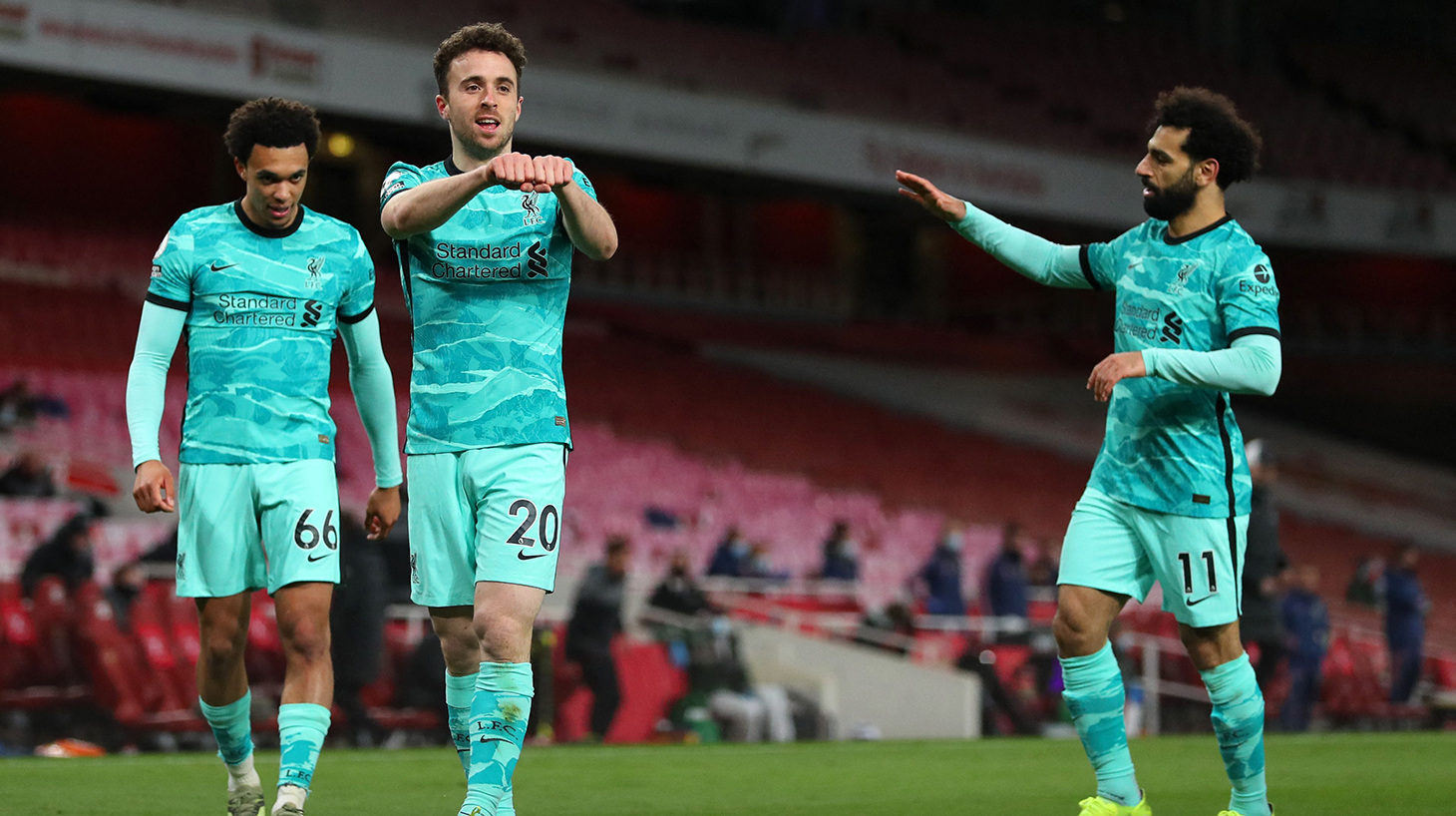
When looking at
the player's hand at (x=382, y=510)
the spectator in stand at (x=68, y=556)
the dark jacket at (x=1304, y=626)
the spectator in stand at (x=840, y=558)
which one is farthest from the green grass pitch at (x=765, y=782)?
the spectator in stand at (x=840, y=558)

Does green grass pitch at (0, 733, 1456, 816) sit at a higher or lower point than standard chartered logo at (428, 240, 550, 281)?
lower

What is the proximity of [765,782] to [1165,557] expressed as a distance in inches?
128

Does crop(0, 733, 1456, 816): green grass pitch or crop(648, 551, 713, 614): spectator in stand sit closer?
crop(0, 733, 1456, 816): green grass pitch

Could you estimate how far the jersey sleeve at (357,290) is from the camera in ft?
18.0

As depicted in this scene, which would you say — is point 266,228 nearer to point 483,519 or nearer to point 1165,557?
point 483,519

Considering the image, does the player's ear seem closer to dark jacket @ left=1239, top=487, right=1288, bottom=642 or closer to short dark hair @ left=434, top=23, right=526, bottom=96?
short dark hair @ left=434, top=23, right=526, bottom=96

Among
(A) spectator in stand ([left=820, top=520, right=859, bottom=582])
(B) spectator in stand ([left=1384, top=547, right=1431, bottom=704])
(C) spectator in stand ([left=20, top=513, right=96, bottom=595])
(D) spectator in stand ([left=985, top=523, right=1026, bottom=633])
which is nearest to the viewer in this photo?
(C) spectator in stand ([left=20, top=513, right=96, bottom=595])

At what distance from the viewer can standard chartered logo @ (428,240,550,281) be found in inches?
183

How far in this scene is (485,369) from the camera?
15.3ft

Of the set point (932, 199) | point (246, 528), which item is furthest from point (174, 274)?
point (932, 199)

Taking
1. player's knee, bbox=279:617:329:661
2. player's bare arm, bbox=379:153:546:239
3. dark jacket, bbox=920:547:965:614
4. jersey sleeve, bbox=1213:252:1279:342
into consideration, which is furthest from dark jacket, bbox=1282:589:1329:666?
player's bare arm, bbox=379:153:546:239

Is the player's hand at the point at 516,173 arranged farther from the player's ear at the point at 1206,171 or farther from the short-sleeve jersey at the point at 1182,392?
the player's ear at the point at 1206,171

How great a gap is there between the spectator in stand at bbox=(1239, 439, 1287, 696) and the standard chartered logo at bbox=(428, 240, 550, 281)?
7570mm

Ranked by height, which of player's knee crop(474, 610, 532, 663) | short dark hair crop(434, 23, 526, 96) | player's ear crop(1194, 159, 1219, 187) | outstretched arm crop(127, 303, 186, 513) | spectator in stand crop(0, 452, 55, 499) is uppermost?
short dark hair crop(434, 23, 526, 96)
